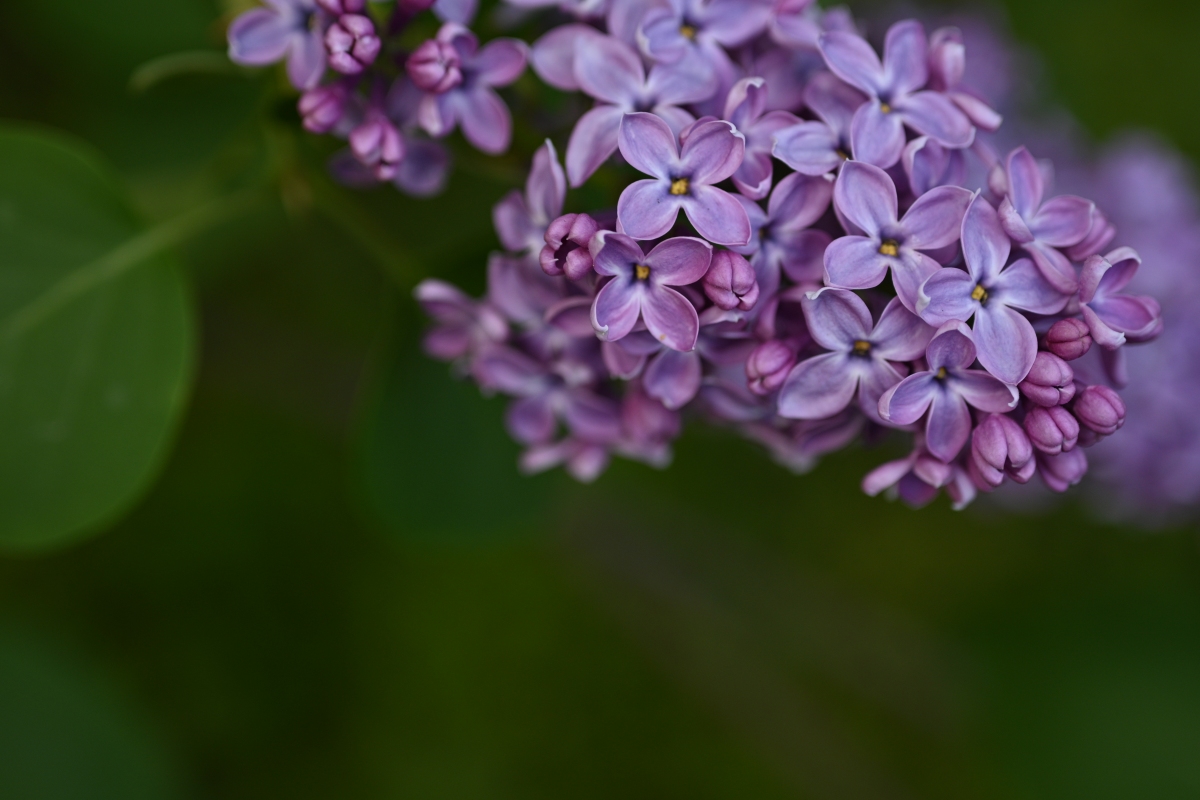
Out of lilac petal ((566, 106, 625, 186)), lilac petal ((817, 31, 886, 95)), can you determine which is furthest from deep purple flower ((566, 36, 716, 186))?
lilac petal ((817, 31, 886, 95))

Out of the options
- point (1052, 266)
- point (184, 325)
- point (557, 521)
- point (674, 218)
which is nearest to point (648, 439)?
point (674, 218)

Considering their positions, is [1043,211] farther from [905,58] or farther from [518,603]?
[518,603]

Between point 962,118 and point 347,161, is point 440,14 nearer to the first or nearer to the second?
point 347,161

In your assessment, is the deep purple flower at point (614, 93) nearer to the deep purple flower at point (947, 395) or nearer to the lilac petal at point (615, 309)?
the lilac petal at point (615, 309)

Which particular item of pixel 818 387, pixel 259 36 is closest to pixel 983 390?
pixel 818 387

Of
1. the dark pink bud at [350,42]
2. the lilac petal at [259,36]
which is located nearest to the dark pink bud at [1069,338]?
the dark pink bud at [350,42]

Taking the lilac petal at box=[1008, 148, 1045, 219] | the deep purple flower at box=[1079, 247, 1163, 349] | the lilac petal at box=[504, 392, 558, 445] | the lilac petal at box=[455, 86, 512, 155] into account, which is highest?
the lilac petal at box=[1008, 148, 1045, 219]

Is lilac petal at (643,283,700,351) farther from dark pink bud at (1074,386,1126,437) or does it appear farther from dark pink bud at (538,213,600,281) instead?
dark pink bud at (1074,386,1126,437)
